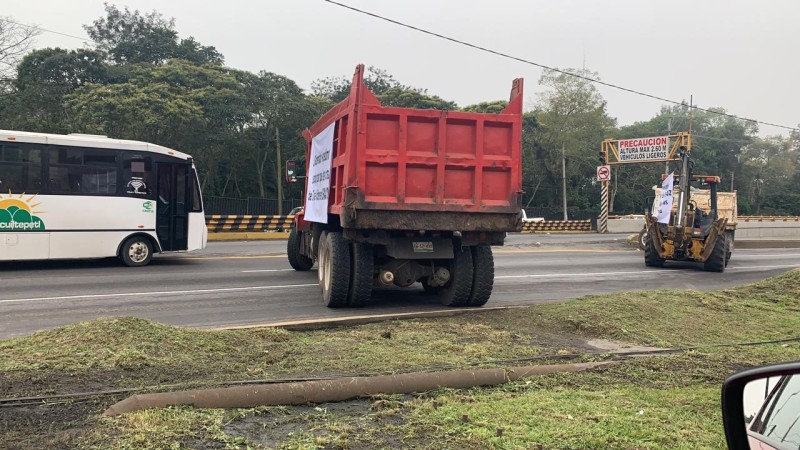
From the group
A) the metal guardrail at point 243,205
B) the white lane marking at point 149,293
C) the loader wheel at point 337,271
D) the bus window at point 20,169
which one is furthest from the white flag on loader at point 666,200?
the metal guardrail at point 243,205

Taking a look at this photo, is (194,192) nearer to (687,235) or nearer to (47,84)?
(687,235)

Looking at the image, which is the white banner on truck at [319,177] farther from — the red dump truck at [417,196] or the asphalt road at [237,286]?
the asphalt road at [237,286]

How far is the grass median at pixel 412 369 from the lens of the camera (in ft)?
14.6

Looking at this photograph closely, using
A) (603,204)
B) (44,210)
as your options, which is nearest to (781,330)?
(44,210)

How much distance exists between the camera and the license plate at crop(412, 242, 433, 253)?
9.98 meters

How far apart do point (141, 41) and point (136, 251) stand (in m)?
38.8

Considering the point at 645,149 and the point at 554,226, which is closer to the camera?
the point at 645,149

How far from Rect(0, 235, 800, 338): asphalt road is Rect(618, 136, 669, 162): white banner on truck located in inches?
667

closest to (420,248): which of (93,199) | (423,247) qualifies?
(423,247)

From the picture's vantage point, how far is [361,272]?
10.1 meters

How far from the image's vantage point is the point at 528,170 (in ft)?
188

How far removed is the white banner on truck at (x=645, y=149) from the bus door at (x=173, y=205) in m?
28.4

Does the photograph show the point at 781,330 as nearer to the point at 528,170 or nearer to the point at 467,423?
→ the point at 467,423

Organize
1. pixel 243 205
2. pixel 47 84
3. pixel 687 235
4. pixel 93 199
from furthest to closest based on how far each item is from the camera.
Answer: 1. pixel 243 205
2. pixel 47 84
3. pixel 687 235
4. pixel 93 199
